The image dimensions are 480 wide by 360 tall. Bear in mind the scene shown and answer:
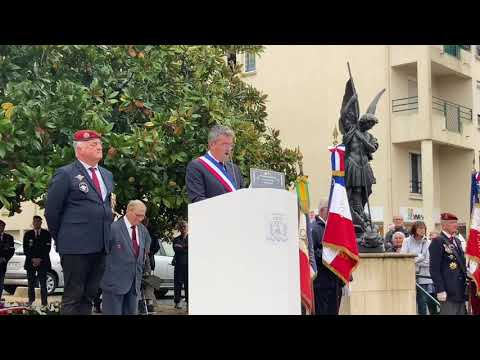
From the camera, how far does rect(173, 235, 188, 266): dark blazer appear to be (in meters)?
15.6

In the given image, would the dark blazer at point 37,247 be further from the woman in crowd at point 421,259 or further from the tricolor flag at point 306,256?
the tricolor flag at point 306,256

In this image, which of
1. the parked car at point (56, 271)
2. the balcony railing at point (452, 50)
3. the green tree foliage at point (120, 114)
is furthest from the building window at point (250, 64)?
the green tree foliage at point (120, 114)

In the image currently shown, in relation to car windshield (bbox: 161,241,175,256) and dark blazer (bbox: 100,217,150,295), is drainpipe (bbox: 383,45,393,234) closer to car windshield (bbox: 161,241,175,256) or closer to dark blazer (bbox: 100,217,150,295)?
car windshield (bbox: 161,241,175,256)

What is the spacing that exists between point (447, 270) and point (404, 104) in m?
18.9

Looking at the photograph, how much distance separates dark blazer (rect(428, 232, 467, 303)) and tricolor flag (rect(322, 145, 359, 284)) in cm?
136

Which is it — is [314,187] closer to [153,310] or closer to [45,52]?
[153,310]

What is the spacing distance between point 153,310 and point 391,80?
16.6 m

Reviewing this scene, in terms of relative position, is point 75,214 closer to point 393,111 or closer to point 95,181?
point 95,181

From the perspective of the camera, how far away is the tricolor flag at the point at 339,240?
830 centimetres

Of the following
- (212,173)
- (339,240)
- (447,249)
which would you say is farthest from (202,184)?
(447,249)

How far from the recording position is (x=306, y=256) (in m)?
7.74

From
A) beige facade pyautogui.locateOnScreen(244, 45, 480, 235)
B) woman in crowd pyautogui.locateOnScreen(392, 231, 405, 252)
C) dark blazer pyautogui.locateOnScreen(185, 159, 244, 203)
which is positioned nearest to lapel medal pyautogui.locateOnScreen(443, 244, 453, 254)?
woman in crowd pyautogui.locateOnScreen(392, 231, 405, 252)

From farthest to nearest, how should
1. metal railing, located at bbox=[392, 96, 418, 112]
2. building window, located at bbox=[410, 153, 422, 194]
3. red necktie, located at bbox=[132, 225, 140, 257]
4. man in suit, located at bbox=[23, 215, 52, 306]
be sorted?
building window, located at bbox=[410, 153, 422, 194] → metal railing, located at bbox=[392, 96, 418, 112] → man in suit, located at bbox=[23, 215, 52, 306] → red necktie, located at bbox=[132, 225, 140, 257]
